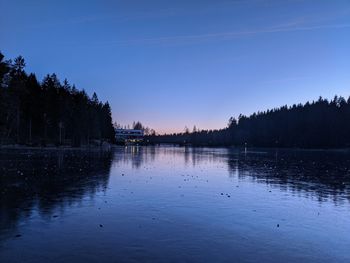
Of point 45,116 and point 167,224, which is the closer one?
point 167,224

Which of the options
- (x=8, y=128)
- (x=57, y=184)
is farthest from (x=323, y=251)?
(x=8, y=128)

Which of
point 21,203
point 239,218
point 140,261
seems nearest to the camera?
point 140,261

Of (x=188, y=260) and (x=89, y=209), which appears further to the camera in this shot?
(x=89, y=209)

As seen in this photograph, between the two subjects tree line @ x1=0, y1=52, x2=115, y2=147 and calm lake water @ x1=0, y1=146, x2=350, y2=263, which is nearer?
calm lake water @ x1=0, y1=146, x2=350, y2=263

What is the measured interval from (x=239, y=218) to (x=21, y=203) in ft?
32.9

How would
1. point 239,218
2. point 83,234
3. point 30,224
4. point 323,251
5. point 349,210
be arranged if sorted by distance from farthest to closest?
point 349,210
point 239,218
point 30,224
point 83,234
point 323,251

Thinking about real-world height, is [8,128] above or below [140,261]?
above

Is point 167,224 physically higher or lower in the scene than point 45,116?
lower

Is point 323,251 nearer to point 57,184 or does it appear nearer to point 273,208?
point 273,208

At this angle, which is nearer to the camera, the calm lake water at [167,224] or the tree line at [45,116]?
the calm lake water at [167,224]

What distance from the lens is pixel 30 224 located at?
46.4ft

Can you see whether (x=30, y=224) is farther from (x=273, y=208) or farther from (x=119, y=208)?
(x=273, y=208)

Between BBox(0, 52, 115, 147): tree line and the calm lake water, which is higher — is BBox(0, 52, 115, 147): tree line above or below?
above

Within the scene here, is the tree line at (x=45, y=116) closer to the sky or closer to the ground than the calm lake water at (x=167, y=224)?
closer to the sky
